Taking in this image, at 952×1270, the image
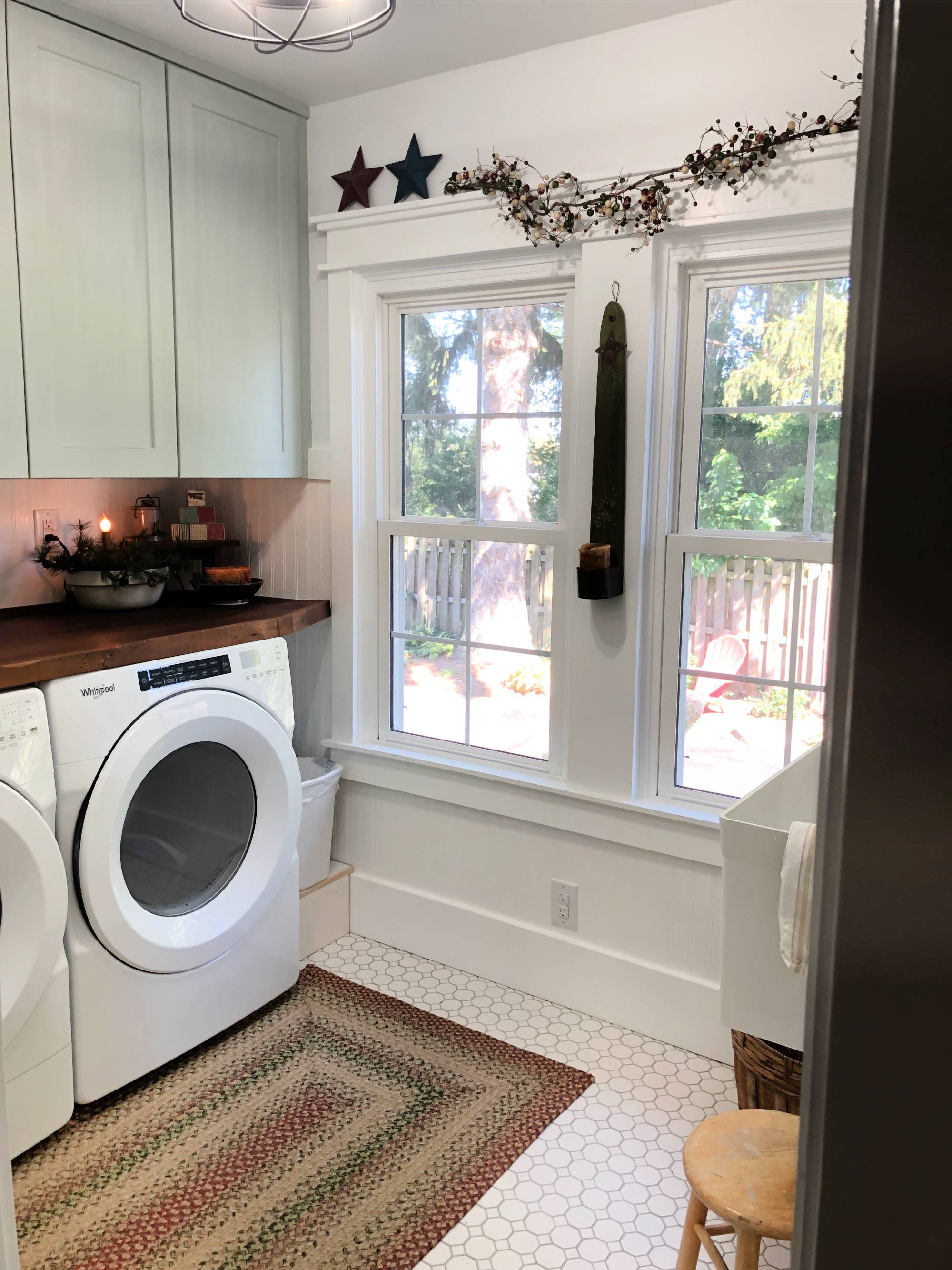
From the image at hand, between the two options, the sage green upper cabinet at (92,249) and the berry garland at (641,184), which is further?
the sage green upper cabinet at (92,249)

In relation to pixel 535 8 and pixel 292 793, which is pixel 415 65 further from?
pixel 292 793

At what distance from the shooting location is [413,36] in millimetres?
2297

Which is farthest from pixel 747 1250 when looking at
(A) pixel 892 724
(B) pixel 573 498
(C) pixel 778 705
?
(B) pixel 573 498

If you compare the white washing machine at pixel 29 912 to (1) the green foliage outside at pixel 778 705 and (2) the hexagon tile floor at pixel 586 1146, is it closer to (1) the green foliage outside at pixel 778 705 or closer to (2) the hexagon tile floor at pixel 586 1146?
(2) the hexagon tile floor at pixel 586 1146

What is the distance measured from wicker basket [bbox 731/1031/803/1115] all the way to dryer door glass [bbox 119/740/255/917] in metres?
1.29

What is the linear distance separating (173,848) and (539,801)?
95 centimetres

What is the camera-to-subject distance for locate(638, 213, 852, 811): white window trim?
7.04 feet

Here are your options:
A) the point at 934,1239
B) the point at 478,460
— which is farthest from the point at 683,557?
the point at 934,1239

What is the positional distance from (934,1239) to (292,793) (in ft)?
7.93

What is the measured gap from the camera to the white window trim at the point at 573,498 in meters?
2.30

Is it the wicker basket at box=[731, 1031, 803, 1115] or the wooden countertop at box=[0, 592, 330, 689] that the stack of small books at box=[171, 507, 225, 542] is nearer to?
the wooden countertop at box=[0, 592, 330, 689]

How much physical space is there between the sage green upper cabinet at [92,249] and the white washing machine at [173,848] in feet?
1.95

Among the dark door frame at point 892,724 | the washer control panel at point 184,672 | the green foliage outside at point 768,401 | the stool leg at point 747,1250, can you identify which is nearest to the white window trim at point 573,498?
the green foliage outside at point 768,401

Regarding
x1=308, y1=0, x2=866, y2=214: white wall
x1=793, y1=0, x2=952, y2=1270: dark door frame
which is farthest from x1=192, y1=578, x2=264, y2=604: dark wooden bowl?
x1=793, y1=0, x2=952, y2=1270: dark door frame
